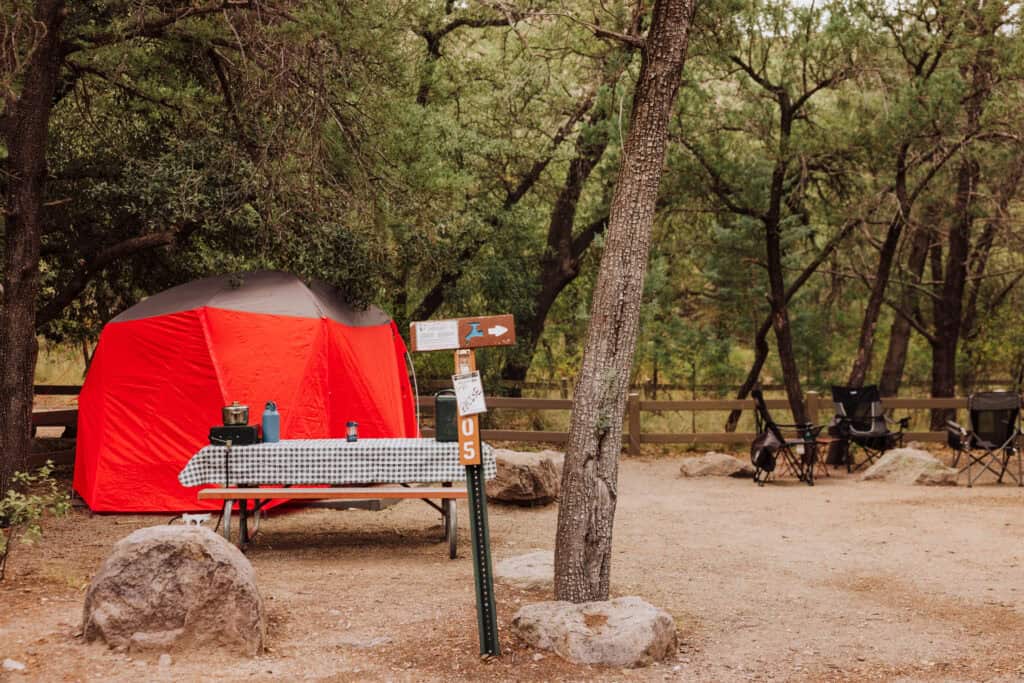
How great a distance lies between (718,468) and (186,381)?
247 inches

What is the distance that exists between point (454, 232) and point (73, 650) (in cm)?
845

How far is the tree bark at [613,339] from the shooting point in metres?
5.77

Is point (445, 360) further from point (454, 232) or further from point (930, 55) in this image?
point (930, 55)

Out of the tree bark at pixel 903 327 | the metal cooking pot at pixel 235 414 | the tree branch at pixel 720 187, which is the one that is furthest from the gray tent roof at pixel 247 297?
the tree bark at pixel 903 327

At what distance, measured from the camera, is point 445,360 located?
18.0 m

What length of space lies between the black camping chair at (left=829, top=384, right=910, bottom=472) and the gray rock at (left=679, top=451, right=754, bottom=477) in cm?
129

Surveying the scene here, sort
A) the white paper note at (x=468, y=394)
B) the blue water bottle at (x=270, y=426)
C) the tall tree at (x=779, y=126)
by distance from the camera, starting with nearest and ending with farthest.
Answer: the white paper note at (x=468, y=394), the blue water bottle at (x=270, y=426), the tall tree at (x=779, y=126)

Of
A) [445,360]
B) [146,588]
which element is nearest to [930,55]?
[445,360]

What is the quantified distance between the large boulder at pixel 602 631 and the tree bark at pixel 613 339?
1.25ft

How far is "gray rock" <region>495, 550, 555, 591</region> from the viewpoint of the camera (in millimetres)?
6668

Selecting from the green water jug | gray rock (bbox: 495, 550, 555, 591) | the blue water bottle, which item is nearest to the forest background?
the green water jug

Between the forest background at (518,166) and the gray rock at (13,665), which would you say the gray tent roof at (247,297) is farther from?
the gray rock at (13,665)

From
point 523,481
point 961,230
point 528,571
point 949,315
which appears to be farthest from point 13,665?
point 949,315

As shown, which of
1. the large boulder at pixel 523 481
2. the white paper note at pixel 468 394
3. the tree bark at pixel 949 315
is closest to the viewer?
the white paper note at pixel 468 394
